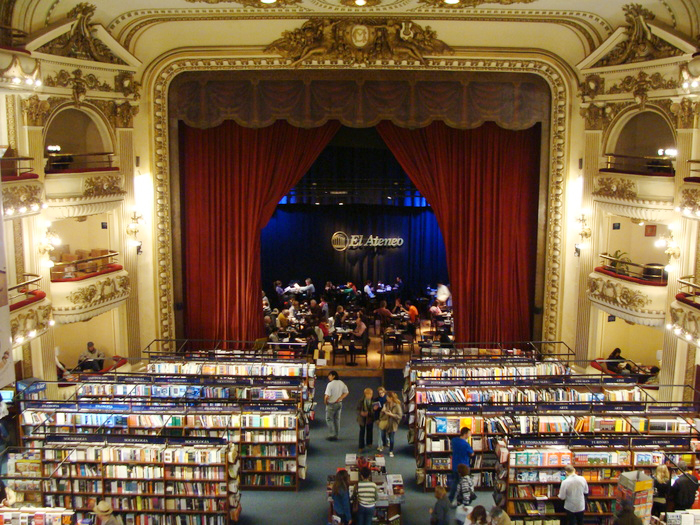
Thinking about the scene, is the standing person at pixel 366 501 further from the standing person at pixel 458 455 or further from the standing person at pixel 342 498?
the standing person at pixel 458 455

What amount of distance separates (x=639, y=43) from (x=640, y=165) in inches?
82.6

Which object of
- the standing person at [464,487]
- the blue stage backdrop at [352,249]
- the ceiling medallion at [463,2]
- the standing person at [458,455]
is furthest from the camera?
the blue stage backdrop at [352,249]

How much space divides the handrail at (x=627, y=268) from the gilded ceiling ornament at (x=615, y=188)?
1.12 m

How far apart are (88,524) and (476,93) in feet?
33.3

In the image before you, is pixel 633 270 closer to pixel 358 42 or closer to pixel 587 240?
pixel 587 240

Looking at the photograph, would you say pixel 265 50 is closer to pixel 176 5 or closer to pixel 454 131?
pixel 176 5

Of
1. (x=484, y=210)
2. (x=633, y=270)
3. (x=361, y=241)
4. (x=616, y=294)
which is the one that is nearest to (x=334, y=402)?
(x=616, y=294)

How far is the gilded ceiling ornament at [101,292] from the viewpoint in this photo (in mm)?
12516

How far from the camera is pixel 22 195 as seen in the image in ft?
35.3

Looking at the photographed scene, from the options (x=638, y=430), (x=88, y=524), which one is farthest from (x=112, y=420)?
(x=638, y=430)

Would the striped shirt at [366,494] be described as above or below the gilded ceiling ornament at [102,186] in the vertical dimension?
below

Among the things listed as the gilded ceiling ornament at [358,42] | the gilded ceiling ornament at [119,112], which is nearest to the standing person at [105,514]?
the gilded ceiling ornament at [119,112]

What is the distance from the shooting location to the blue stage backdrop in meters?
20.3

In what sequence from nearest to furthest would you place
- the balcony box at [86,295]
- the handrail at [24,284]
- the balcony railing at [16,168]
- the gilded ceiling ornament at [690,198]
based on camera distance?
the gilded ceiling ornament at [690,198]
the handrail at [24,284]
the balcony railing at [16,168]
the balcony box at [86,295]
